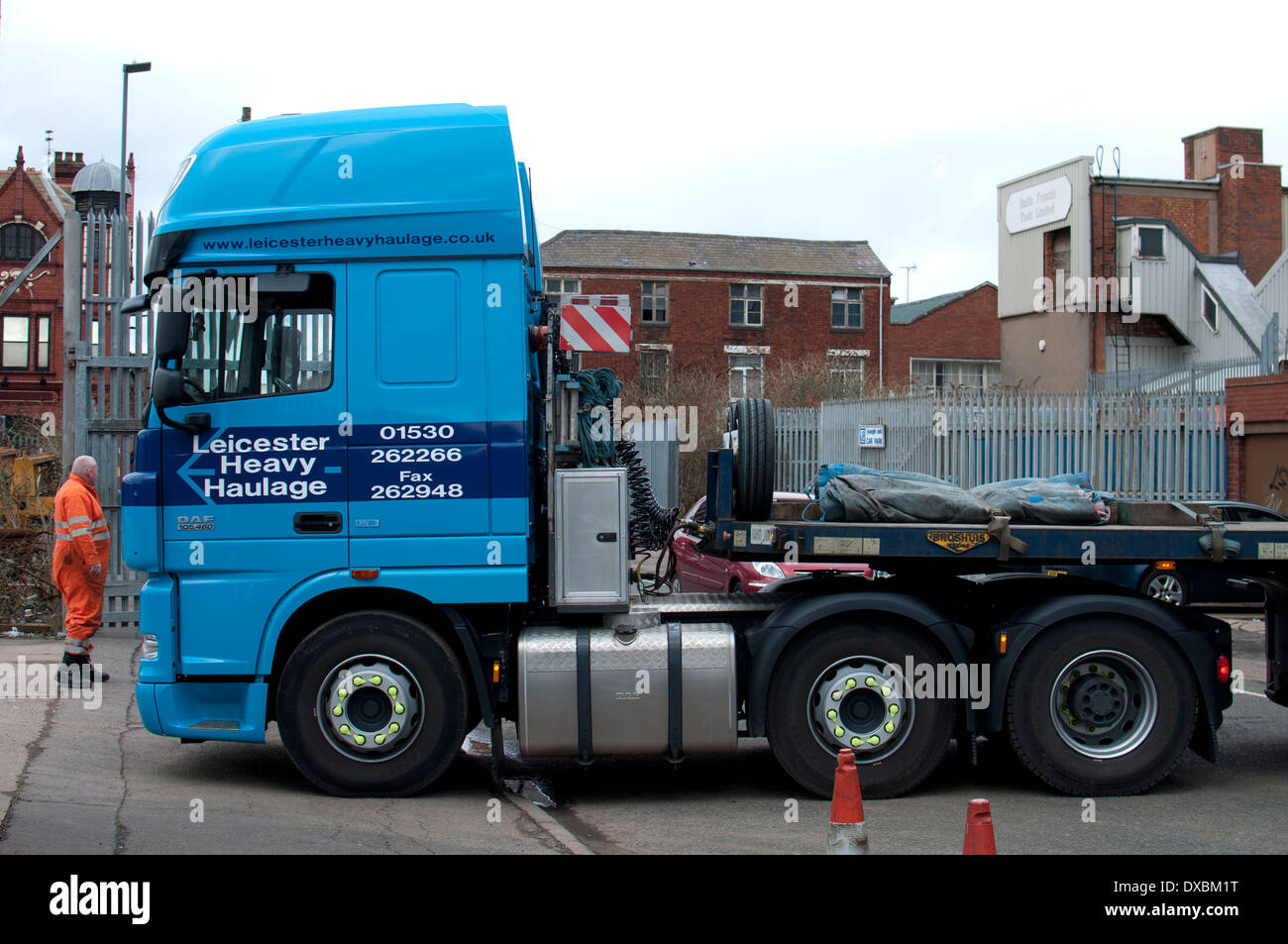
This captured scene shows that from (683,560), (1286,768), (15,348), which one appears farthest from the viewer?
(15,348)

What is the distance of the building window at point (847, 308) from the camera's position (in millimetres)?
50656

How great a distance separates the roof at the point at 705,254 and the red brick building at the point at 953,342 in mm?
6059

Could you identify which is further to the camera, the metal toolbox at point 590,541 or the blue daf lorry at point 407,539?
the metal toolbox at point 590,541

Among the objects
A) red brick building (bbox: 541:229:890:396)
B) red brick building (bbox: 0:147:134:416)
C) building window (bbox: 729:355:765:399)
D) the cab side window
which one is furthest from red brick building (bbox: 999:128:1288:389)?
red brick building (bbox: 0:147:134:416)

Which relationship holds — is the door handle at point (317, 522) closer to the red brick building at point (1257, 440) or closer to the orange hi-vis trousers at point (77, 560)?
the orange hi-vis trousers at point (77, 560)

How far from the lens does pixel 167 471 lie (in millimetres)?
6859

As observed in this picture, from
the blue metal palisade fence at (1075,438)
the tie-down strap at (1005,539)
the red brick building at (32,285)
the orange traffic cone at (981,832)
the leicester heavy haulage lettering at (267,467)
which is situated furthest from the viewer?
the red brick building at (32,285)

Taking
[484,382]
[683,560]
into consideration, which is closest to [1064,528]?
[484,382]

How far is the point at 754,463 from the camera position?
7.16m

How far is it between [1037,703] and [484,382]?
3.79 meters

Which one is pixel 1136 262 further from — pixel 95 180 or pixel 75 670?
pixel 75 670

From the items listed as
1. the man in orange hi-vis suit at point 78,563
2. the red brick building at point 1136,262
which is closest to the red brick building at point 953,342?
the red brick building at point 1136,262

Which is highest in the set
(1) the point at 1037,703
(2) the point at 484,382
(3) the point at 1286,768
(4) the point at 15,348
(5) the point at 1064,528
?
(4) the point at 15,348
